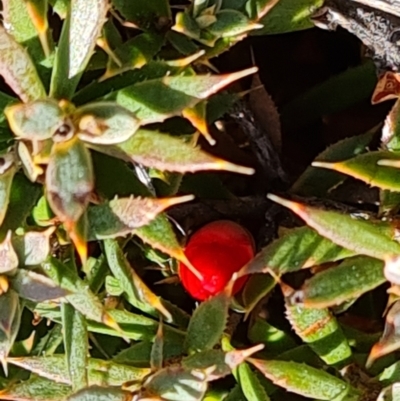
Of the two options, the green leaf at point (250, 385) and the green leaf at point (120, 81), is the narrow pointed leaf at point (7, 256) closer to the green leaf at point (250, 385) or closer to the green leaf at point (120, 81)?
the green leaf at point (120, 81)

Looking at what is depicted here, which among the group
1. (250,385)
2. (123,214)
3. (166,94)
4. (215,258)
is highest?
(166,94)

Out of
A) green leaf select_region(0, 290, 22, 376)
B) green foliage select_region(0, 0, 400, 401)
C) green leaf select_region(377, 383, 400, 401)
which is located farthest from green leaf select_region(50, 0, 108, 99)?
green leaf select_region(377, 383, 400, 401)

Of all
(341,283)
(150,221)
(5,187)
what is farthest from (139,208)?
(341,283)

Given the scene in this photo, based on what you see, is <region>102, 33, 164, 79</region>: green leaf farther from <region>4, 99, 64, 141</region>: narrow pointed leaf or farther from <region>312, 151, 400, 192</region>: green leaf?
<region>312, 151, 400, 192</region>: green leaf

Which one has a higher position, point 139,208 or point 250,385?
point 139,208

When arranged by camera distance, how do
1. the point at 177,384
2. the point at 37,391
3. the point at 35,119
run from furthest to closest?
the point at 37,391 → the point at 177,384 → the point at 35,119

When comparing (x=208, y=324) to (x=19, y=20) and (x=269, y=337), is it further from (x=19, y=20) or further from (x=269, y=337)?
(x=19, y=20)
